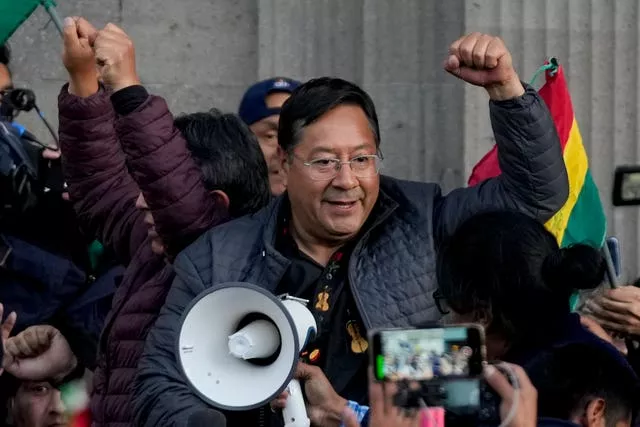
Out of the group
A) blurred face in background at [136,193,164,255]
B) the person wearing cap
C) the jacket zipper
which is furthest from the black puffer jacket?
the person wearing cap

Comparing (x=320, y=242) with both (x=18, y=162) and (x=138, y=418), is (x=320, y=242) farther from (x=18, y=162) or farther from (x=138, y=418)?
(x=18, y=162)

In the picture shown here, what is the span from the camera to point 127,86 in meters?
5.37

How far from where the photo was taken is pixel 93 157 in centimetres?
586

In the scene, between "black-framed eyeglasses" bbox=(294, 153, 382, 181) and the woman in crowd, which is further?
"black-framed eyeglasses" bbox=(294, 153, 382, 181)

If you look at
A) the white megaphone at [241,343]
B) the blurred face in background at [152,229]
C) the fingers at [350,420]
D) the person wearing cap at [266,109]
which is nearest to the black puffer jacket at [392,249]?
the white megaphone at [241,343]

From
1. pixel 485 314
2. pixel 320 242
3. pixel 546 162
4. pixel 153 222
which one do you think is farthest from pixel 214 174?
pixel 485 314

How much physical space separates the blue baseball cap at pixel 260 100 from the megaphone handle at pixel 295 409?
257 cm

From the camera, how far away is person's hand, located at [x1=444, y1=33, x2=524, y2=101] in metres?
4.79

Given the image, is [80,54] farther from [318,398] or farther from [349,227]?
[318,398]

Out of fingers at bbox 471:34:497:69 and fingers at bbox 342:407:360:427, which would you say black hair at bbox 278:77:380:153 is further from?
fingers at bbox 342:407:360:427

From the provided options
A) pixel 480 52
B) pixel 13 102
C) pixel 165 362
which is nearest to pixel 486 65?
pixel 480 52

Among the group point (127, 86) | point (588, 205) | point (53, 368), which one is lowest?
point (53, 368)

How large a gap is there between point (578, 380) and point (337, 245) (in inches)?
55.2

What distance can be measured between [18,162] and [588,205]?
82.2 inches
